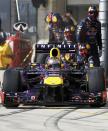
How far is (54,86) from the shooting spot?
476 inches

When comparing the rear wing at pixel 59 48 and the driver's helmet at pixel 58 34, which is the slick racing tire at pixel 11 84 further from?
the driver's helmet at pixel 58 34

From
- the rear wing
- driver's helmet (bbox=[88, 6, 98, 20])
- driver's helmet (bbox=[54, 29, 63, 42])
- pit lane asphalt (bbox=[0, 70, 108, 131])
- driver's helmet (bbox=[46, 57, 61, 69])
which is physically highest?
driver's helmet (bbox=[54, 29, 63, 42])

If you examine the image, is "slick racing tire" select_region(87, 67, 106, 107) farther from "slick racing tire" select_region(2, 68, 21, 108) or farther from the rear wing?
the rear wing

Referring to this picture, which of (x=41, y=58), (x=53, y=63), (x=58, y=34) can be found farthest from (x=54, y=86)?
(x=58, y=34)

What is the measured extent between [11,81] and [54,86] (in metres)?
0.92

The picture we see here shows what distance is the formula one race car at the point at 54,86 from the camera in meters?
12.1

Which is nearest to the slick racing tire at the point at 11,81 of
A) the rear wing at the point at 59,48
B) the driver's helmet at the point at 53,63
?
the driver's helmet at the point at 53,63

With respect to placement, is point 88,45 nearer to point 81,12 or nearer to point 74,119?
point 74,119

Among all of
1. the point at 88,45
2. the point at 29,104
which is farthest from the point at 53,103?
the point at 88,45

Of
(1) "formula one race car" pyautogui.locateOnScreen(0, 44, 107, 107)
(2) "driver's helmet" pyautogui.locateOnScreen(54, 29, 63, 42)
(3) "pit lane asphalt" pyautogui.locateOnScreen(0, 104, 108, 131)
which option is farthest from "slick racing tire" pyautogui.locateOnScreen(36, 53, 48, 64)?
(2) "driver's helmet" pyautogui.locateOnScreen(54, 29, 63, 42)

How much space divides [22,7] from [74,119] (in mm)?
24041

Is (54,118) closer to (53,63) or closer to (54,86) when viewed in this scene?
(54,86)

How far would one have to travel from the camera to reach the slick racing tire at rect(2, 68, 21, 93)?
1235 cm

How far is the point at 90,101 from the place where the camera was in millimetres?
12125
